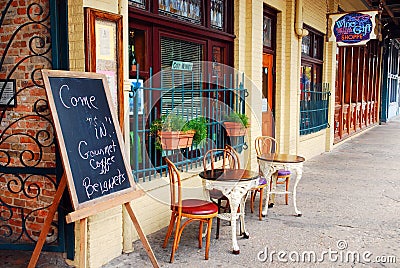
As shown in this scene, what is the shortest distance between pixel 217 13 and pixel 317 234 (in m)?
2.93

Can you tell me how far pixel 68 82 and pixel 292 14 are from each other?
5.33 meters

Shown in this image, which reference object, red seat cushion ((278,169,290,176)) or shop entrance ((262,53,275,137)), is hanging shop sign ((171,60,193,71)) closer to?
red seat cushion ((278,169,290,176))

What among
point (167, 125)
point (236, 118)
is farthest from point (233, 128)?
point (167, 125)

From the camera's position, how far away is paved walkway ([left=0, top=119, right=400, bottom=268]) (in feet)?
11.4

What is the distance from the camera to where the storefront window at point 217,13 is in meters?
5.25

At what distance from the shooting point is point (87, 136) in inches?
112

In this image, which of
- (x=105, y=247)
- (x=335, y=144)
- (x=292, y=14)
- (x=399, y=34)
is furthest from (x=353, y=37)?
(x=399, y=34)

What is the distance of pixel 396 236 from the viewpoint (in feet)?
13.5

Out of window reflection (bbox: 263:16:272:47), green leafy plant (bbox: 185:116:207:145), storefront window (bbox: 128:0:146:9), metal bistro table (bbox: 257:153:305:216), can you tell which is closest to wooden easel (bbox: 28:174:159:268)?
green leafy plant (bbox: 185:116:207:145)

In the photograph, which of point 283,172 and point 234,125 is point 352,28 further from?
point 283,172

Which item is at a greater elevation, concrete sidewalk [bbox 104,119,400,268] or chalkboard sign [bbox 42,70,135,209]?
chalkboard sign [bbox 42,70,135,209]

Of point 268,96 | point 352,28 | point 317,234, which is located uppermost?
point 352,28

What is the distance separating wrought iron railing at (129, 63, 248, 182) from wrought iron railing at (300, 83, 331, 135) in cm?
277

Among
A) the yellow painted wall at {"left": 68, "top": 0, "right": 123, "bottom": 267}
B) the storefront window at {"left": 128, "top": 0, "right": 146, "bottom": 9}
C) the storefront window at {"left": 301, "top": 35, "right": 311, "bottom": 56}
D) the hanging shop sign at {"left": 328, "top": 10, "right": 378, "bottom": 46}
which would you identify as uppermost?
the hanging shop sign at {"left": 328, "top": 10, "right": 378, "bottom": 46}
